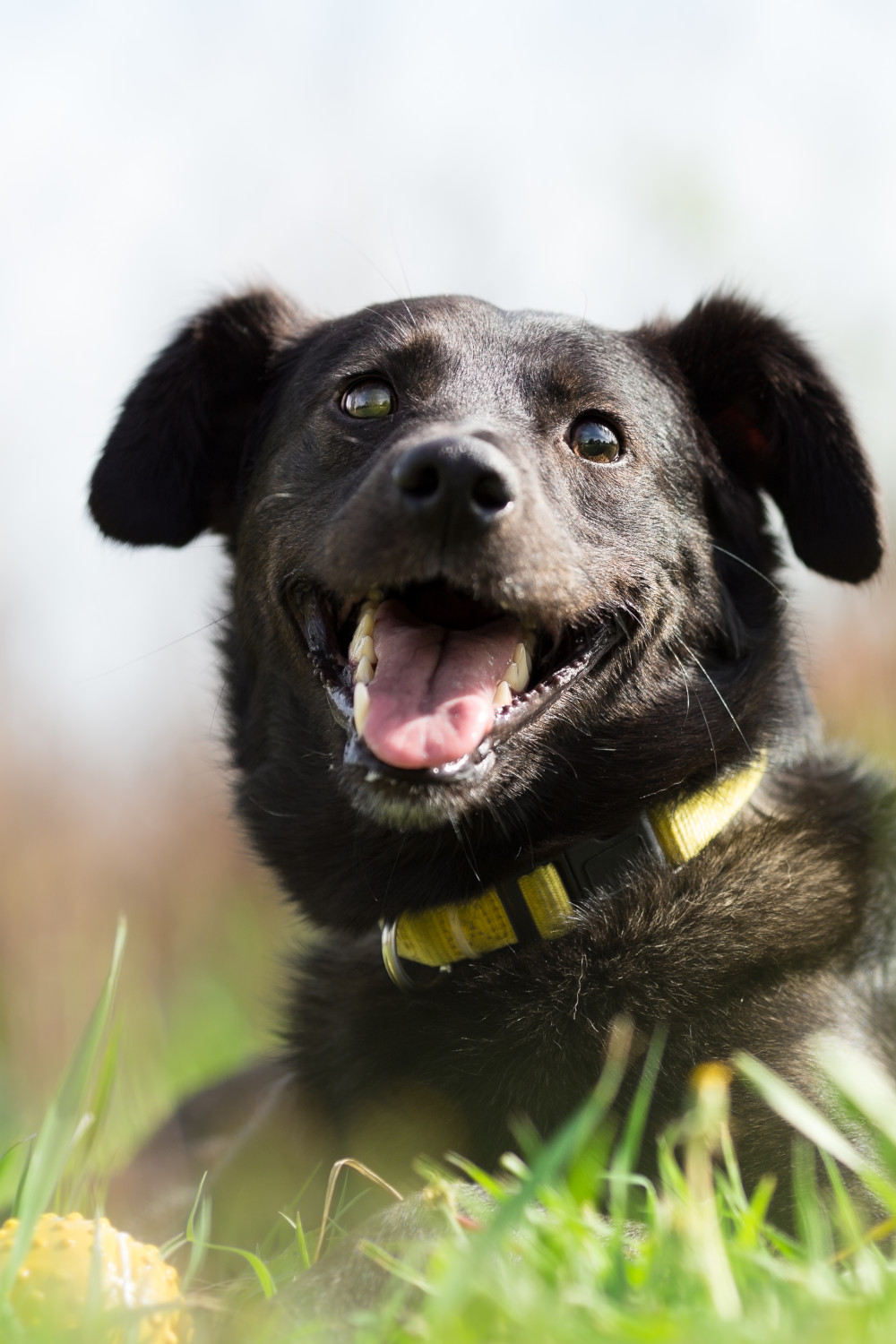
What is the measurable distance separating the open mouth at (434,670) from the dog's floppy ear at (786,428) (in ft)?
2.21

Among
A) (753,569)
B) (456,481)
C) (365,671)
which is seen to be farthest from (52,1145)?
(753,569)

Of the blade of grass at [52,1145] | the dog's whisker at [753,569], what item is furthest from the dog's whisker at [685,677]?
the blade of grass at [52,1145]

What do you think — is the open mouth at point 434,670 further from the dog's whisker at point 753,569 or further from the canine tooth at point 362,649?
the dog's whisker at point 753,569

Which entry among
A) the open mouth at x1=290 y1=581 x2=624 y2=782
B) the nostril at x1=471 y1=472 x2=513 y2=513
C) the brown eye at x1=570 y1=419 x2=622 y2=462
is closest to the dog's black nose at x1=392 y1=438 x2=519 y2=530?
the nostril at x1=471 y1=472 x2=513 y2=513

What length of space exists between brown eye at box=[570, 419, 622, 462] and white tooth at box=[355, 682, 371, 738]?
0.76 metres

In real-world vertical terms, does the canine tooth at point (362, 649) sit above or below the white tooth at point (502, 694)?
below

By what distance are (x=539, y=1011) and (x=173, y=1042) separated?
472 centimetres

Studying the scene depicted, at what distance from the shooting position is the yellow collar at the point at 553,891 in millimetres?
2471

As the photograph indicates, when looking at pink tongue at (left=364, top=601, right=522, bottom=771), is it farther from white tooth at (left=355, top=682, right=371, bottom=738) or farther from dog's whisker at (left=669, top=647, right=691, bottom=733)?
dog's whisker at (left=669, top=647, right=691, bottom=733)

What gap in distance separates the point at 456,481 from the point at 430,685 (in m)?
0.39

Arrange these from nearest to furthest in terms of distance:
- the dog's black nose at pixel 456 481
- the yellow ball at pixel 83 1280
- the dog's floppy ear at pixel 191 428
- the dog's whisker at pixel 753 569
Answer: the yellow ball at pixel 83 1280 → the dog's black nose at pixel 456 481 → the dog's whisker at pixel 753 569 → the dog's floppy ear at pixel 191 428

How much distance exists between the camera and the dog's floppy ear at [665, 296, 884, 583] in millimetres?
2881

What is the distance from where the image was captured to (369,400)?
2.75 metres

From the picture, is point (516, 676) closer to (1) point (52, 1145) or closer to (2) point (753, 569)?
(2) point (753, 569)
